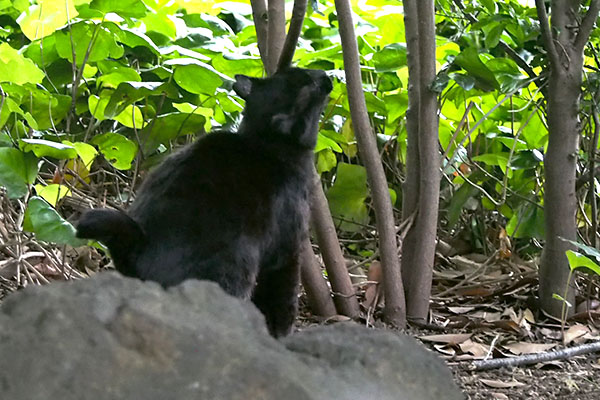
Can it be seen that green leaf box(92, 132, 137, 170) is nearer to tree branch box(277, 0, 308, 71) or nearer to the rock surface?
tree branch box(277, 0, 308, 71)

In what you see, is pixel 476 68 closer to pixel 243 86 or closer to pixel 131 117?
pixel 243 86

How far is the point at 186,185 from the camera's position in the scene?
5.49 feet

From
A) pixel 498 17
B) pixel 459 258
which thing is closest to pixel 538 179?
pixel 459 258

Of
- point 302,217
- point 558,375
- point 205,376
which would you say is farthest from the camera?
point 558,375

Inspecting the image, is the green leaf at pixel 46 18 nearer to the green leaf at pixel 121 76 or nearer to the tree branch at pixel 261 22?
the green leaf at pixel 121 76

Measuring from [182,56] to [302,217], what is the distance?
1.00m

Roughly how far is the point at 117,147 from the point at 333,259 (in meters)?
0.75

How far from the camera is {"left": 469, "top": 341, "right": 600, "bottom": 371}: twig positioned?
2092 mm

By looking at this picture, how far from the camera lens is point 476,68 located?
2.44 metres

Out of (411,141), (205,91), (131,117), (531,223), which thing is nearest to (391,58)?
(411,141)

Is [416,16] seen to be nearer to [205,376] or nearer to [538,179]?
[538,179]

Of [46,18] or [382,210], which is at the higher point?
[46,18]

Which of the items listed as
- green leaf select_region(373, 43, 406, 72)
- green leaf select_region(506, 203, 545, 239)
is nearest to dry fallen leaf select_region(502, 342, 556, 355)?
green leaf select_region(506, 203, 545, 239)

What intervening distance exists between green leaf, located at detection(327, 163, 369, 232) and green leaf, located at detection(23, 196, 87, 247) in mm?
1254
